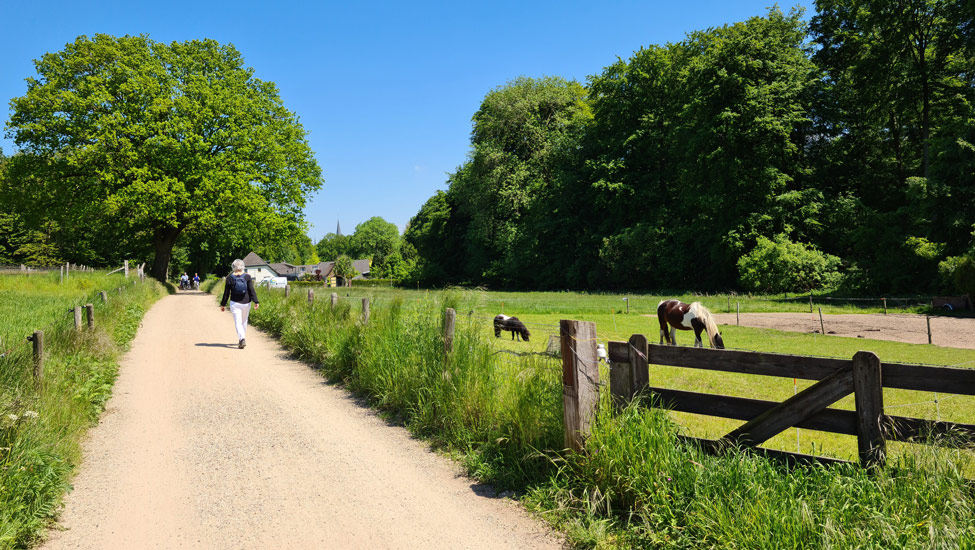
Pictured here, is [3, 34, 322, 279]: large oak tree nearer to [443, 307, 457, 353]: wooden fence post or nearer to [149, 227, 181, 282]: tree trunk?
[149, 227, 181, 282]: tree trunk

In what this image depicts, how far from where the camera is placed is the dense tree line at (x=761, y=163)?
105 ft

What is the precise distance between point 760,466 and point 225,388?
28.9ft

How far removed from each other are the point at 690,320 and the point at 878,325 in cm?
1129

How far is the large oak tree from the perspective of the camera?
3550cm

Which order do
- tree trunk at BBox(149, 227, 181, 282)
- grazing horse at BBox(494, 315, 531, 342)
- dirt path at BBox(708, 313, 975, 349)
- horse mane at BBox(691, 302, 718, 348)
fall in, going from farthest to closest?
tree trunk at BBox(149, 227, 181, 282)
grazing horse at BBox(494, 315, 531, 342)
dirt path at BBox(708, 313, 975, 349)
horse mane at BBox(691, 302, 718, 348)

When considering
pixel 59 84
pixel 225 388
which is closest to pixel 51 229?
pixel 59 84

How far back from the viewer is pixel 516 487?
5.59m

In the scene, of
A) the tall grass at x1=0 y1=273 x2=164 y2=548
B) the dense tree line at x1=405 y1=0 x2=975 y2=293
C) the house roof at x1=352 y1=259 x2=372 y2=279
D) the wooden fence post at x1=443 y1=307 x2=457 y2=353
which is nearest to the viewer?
the tall grass at x1=0 y1=273 x2=164 y2=548

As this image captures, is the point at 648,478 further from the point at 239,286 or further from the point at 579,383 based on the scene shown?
the point at 239,286

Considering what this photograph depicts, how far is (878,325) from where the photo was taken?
72.5ft

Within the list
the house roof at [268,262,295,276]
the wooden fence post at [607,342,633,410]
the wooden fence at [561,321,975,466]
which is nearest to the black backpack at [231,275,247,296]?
the wooden fence at [561,321,975,466]

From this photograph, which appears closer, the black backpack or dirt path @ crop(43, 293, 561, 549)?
Answer: dirt path @ crop(43, 293, 561, 549)

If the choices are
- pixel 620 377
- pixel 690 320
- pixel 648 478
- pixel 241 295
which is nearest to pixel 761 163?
pixel 690 320

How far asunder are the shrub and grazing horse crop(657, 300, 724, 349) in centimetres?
2201
